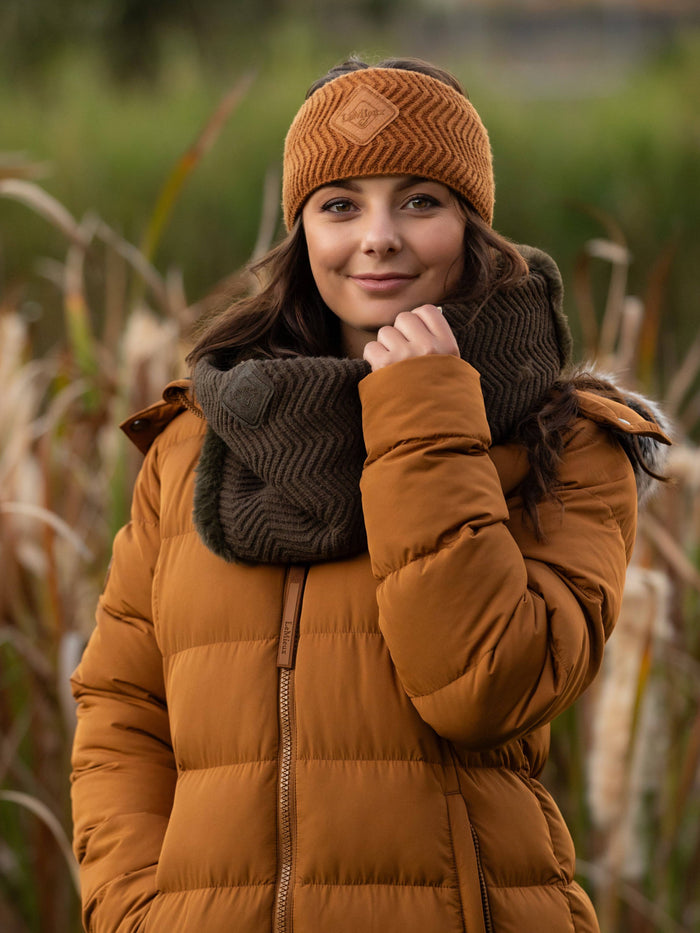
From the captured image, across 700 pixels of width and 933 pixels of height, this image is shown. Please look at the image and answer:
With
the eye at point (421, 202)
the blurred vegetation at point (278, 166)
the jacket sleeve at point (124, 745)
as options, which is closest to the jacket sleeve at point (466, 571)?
the eye at point (421, 202)

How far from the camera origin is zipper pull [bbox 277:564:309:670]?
1.48 meters

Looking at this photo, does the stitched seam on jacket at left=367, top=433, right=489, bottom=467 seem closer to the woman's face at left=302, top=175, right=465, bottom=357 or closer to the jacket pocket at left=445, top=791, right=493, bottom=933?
the woman's face at left=302, top=175, right=465, bottom=357

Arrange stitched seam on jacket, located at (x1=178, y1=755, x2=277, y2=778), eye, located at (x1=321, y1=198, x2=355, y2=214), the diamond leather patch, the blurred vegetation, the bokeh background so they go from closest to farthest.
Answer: stitched seam on jacket, located at (x1=178, y1=755, x2=277, y2=778), the diamond leather patch, eye, located at (x1=321, y1=198, x2=355, y2=214), the bokeh background, the blurred vegetation

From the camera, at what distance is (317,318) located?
6.05 feet

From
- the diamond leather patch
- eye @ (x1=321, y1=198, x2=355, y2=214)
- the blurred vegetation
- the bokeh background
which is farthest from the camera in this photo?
the blurred vegetation

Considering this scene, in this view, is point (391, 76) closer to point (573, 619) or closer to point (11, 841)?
point (573, 619)

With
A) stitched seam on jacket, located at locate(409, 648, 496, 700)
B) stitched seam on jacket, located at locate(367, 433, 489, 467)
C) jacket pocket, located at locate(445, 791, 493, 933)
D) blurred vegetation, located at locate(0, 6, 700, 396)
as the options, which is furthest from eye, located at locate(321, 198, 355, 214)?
blurred vegetation, located at locate(0, 6, 700, 396)

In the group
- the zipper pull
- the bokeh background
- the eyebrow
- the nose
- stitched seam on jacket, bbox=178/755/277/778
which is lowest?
the bokeh background

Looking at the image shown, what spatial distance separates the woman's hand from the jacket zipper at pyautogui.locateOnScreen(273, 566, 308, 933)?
0.31m

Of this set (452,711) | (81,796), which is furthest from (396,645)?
(81,796)

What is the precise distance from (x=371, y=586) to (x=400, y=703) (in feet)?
0.50

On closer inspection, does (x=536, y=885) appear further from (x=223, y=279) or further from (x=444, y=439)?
(x=223, y=279)

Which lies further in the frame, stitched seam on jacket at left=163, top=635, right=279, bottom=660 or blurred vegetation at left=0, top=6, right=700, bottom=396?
blurred vegetation at left=0, top=6, right=700, bottom=396

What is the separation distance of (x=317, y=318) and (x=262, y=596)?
51 centimetres
